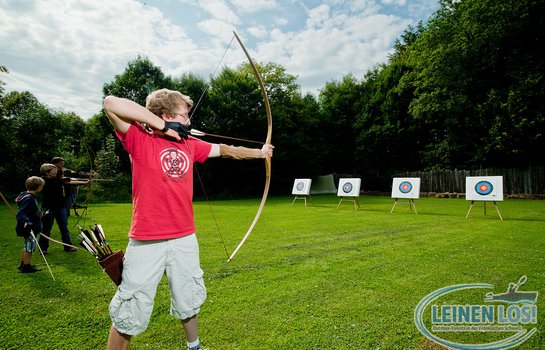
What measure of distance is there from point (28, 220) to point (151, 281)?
119 inches

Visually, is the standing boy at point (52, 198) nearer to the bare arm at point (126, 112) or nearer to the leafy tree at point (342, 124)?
the bare arm at point (126, 112)

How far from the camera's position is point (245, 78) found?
21.0 metres

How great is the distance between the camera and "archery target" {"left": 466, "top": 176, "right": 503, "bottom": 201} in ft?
25.3

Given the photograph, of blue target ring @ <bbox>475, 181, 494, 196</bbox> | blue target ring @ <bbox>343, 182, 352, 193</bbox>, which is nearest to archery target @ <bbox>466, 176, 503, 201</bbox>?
blue target ring @ <bbox>475, 181, 494, 196</bbox>

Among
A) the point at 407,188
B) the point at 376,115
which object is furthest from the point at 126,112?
the point at 376,115

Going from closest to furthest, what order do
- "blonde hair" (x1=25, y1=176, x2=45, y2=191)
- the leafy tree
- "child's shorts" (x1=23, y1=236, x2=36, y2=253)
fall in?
"child's shorts" (x1=23, y1=236, x2=36, y2=253), "blonde hair" (x1=25, y1=176, x2=45, y2=191), the leafy tree

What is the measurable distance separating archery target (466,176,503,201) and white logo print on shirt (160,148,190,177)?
8300mm

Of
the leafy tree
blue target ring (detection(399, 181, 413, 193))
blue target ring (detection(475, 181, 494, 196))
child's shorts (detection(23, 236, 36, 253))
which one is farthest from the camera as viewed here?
the leafy tree

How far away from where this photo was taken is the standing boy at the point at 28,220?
3.41 metres

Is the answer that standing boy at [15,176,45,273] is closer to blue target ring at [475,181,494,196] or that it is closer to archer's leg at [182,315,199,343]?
archer's leg at [182,315,199,343]

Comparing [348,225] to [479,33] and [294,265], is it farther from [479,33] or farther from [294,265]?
[479,33]

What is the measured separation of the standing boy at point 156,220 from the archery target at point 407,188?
9.03m

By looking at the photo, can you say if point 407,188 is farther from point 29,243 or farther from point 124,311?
point 124,311

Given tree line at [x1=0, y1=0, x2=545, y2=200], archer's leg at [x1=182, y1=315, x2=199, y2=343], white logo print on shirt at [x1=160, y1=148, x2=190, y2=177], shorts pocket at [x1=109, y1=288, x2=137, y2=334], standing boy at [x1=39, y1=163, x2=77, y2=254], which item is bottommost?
archer's leg at [x1=182, y1=315, x2=199, y2=343]
